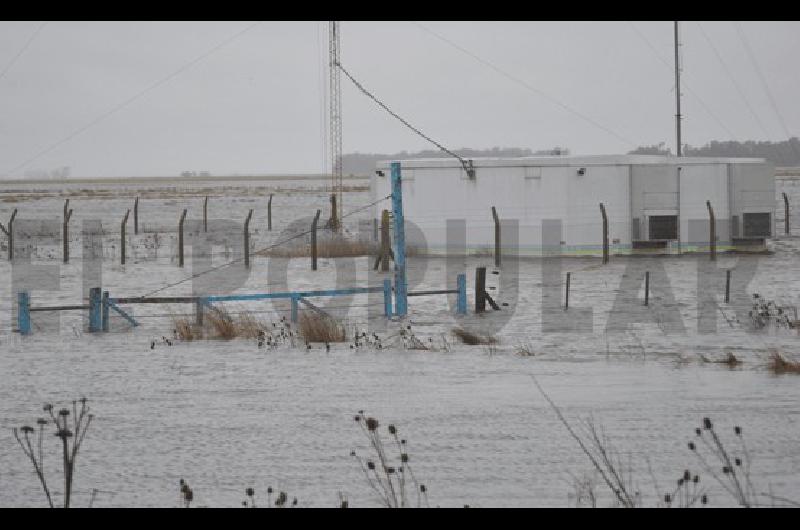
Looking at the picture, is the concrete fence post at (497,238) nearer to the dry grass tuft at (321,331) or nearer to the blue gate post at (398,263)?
the blue gate post at (398,263)

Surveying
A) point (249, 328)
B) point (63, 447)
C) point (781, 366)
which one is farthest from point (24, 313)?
point (781, 366)

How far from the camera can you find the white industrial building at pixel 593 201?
3991cm

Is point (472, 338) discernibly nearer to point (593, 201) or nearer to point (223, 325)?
point (223, 325)

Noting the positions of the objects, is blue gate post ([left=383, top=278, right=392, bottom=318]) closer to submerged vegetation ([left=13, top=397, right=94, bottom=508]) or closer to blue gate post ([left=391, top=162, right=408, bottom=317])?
blue gate post ([left=391, top=162, right=408, bottom=317])

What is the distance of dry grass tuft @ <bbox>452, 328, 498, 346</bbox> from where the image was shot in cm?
2145

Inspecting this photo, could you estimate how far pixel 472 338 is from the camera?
21.5 metres

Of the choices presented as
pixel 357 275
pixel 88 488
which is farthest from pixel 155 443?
pixel 357 275

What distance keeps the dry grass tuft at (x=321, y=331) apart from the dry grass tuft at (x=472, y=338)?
1836mm

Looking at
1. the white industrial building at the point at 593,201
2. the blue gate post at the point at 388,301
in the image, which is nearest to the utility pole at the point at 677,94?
the white industrial building at the point at 593,201

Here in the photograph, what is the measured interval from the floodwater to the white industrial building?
11976 mm

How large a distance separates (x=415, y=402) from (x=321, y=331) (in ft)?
19.6

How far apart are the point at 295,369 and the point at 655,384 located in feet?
16.6
